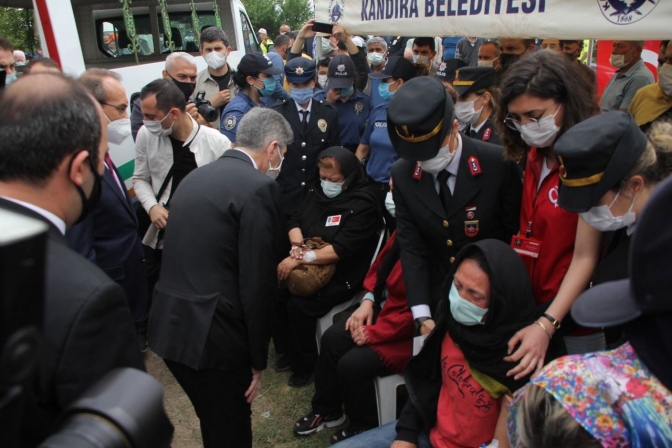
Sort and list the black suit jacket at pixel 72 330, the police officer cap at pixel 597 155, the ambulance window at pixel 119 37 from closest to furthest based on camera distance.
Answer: the black suit jacket at pixel 72 330, the police officer cap at pixel 597 155, the ambulance window at pixel 119 37

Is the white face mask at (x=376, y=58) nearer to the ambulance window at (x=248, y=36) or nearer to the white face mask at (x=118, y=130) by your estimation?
the white face mask at (x=118, y=130)

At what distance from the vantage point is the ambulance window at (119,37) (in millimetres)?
8727

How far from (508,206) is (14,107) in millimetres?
1845

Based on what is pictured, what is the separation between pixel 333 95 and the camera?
476 centimetres

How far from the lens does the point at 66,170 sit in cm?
114

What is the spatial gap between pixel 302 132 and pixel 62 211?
3.13 meters

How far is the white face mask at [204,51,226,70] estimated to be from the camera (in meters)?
5.09

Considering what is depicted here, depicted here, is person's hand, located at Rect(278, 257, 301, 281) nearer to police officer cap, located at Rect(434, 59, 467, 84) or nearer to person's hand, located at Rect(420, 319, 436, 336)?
person's hand, located at Rect(420, 319, 436, 336)

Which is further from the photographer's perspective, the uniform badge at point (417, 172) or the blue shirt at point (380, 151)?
the blue shirt at point (380, 151)

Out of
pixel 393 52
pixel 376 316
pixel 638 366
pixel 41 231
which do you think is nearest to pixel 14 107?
pixel 41 231

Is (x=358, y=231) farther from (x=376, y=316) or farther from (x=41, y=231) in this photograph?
(x=41, y=231)

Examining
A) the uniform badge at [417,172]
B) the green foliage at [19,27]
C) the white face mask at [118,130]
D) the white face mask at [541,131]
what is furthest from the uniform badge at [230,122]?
the green foliage at [19,27]

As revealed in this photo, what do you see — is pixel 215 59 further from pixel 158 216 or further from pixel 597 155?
pixel 597 155

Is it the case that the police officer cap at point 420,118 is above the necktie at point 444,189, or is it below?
above
